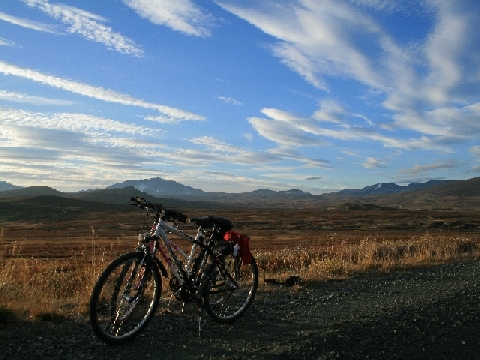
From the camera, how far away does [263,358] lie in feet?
14.0

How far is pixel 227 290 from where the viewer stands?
601cm

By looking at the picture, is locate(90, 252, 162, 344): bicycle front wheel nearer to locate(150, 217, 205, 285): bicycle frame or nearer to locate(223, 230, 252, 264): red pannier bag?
locate(150, 217, 205, 285): bicycle frame

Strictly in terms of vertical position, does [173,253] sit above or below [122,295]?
above

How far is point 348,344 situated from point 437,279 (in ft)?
17.0

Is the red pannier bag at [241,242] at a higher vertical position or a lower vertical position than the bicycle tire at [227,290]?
higher

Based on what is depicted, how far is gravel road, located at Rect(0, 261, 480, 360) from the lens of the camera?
4445 millimetres

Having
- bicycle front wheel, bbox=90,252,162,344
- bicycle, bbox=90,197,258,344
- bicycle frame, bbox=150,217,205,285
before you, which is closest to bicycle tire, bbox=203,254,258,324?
bicycle, bbox=90,197,258,344

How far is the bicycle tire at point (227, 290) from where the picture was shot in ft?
18.6

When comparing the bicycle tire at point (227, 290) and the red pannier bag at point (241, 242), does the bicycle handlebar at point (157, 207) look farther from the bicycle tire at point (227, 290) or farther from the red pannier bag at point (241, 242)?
the red pannier bag at point (241, 242)

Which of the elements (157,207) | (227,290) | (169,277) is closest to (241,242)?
(227,290)

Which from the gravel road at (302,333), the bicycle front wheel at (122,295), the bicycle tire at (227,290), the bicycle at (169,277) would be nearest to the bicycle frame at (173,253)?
the bicycle at (169,277)

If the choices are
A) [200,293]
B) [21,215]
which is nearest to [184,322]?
[200,293]

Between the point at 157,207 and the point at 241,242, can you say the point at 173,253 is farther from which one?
the point at 241,242

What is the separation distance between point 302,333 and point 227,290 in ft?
4.38
